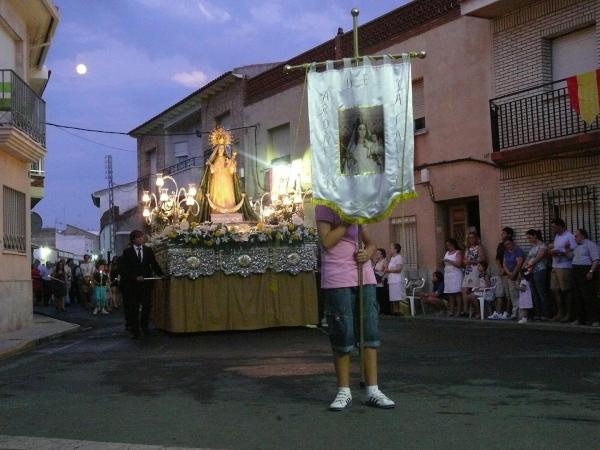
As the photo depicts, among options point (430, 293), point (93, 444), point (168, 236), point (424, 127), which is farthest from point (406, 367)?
point (424, 127)

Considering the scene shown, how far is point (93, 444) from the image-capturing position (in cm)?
522

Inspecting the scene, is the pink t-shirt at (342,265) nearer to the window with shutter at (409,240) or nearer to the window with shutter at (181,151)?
the window with shutter at (409,240)

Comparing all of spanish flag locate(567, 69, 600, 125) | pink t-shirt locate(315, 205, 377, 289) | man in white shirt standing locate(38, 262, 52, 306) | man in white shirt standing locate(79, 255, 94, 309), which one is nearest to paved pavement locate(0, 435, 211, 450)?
pink t-shirt locate(315, 205, 377, 289)

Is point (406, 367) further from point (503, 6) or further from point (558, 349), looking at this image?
point (503, 6)

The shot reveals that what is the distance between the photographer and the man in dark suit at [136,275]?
1372 centimetres

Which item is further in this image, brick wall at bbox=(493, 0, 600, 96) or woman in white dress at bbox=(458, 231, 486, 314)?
woman in white dress at bbox=(458, 231, 486, 314)

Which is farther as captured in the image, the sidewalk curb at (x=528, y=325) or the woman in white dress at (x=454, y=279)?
the woman in white dress at (x=454, y=279)

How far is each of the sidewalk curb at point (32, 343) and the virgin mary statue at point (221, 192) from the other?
3411mm

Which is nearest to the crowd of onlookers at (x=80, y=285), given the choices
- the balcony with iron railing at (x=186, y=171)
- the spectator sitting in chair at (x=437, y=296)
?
the balcony with iron railing at (x=186, y=171)

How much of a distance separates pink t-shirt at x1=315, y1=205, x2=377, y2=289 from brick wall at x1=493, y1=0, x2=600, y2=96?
11906 millimetres

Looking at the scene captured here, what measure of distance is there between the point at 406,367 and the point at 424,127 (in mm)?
13038

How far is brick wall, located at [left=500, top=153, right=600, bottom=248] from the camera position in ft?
53.1

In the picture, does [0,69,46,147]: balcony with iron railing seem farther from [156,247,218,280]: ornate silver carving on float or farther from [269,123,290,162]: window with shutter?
[269,123,290,162]: window with shutter

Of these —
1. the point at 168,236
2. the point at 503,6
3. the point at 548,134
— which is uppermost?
the point at 503,6
